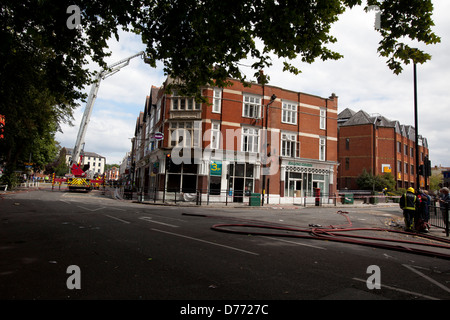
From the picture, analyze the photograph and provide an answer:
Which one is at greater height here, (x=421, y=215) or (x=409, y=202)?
(x=409, y=202)

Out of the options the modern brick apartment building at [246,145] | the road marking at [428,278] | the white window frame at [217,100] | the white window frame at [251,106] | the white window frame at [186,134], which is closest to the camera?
the road marking at [428,278]

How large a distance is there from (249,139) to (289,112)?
5.88 meters

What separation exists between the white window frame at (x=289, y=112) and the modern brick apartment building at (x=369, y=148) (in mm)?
20634

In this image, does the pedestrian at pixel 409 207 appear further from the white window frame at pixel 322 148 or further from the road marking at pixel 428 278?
the white window frame at pixel 322 148

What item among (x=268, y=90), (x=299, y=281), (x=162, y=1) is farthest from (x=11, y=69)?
(x=268, y=90)

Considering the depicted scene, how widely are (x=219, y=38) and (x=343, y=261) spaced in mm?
6791

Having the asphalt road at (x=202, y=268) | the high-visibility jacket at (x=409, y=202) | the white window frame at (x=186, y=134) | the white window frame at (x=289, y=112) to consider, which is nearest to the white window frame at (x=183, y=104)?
the white window frame at (x=186, y=134)

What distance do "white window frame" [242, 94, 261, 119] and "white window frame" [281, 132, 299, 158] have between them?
3.69 meters

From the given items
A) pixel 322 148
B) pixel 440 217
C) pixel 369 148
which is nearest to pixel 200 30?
pixel 440 217

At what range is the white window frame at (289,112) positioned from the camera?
28.8 m

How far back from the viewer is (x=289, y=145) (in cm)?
2875

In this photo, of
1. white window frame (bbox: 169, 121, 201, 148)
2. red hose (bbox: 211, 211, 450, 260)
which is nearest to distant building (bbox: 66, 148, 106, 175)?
white window frame (bbox: 169, 121, 201, 148)

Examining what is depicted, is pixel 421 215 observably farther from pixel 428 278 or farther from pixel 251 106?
pixel 251 106
